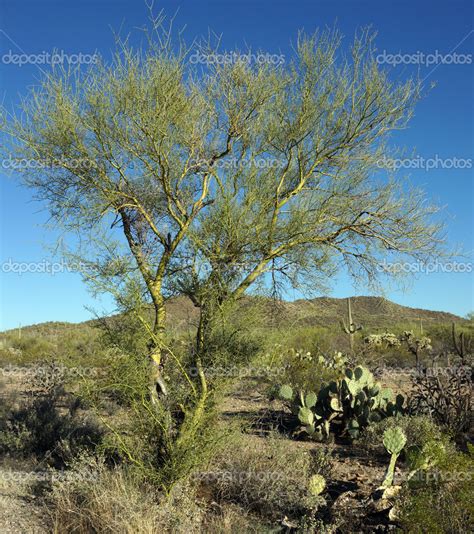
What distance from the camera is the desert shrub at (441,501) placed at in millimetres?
5213

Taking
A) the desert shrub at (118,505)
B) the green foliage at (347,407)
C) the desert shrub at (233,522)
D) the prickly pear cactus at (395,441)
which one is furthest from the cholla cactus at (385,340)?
the desert shrub at (118,505)

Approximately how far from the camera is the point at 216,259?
7.80 meters

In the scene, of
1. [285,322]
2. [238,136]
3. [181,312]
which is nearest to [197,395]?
[181,312]

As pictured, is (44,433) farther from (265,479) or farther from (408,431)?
(408,431)

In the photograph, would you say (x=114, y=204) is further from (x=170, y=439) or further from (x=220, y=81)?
(x=170, y=439)

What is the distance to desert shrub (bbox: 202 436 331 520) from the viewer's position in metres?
6.73

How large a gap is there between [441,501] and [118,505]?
3348 millimetres

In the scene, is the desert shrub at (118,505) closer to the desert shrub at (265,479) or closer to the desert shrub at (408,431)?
the desert shrub at (265,479)

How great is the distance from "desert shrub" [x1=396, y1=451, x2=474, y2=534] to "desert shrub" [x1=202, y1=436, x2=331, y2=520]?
3.77 feet

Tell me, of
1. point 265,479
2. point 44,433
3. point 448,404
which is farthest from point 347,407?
point 44,433

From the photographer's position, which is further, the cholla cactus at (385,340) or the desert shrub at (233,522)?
the cholla cactus at (385,340)

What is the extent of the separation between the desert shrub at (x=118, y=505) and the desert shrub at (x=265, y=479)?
1.55 ft

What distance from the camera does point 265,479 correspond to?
705 centimetres

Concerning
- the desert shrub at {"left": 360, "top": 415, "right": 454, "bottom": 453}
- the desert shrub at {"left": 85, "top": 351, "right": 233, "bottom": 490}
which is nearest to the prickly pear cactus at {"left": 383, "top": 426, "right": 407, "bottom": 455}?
the desert shrub at {"left": 360, "top": 415, "right": 454, "bottom": 453}
